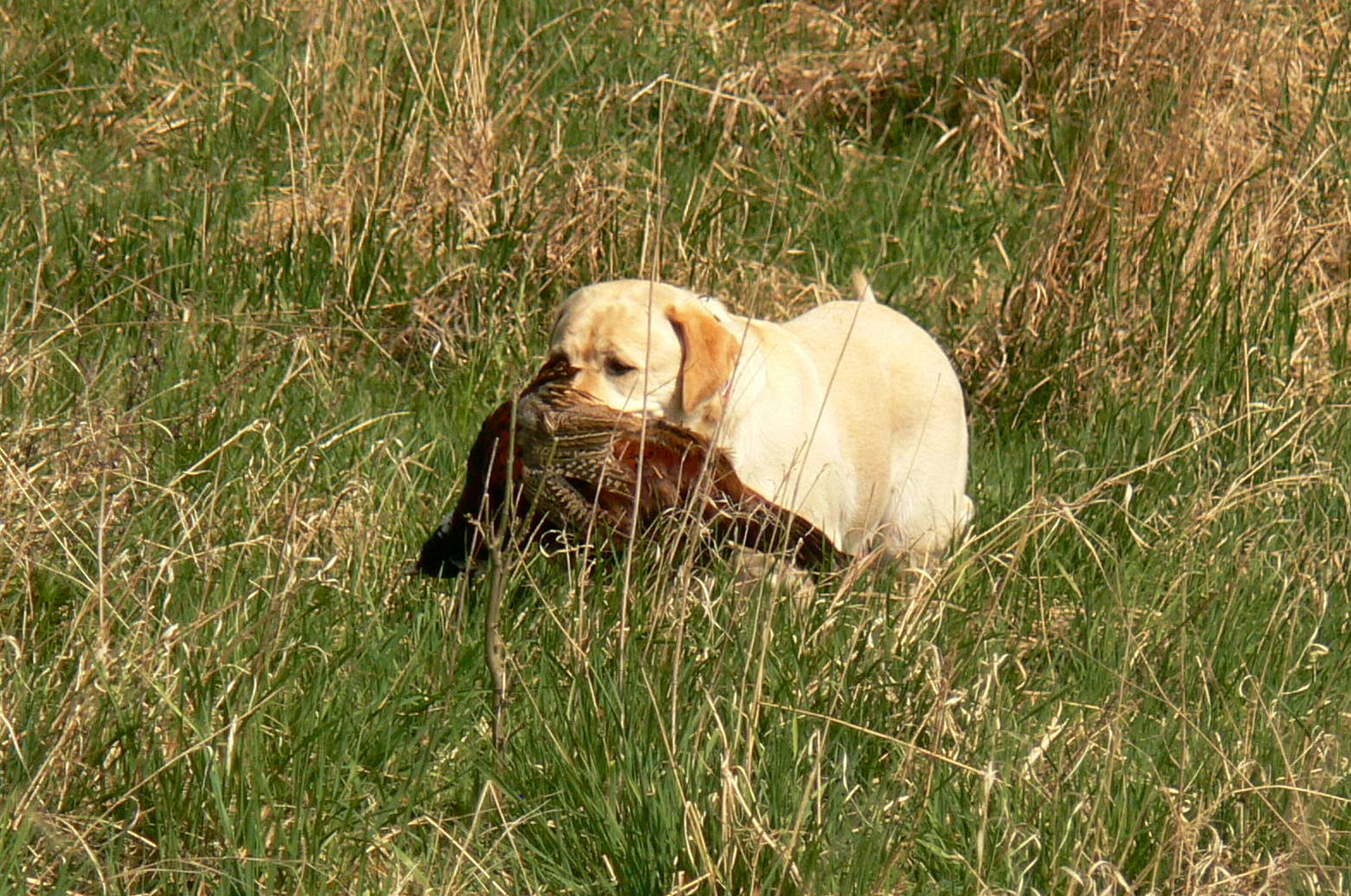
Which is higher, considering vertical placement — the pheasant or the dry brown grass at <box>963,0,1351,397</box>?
the pheasant

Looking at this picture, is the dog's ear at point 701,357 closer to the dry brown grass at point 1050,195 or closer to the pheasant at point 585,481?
the pheasant at point 585,481

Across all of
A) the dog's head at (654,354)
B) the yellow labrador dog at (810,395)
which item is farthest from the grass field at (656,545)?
the dog's head at (654,354)

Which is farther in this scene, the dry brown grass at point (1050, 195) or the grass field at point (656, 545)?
the dry brown grass at point (1050, 195)

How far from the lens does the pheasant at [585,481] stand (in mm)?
3453

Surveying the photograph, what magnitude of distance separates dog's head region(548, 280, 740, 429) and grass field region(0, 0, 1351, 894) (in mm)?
419

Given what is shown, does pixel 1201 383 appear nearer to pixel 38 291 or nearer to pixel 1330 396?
pixel 1330 396

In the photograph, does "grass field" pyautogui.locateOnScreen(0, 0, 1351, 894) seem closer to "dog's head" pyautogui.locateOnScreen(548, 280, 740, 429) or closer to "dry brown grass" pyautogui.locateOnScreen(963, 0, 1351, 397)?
"dry brown grass" pyautogui.locateOnScreen(963, 0, 1351, 397)

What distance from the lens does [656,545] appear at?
137 inches

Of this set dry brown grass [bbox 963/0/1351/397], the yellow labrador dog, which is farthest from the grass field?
the yellow labrador dog

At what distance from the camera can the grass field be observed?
273 centimetres

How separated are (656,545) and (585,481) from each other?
7.4 inches

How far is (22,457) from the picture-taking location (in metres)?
3.46

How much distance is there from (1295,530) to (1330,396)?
1.06m

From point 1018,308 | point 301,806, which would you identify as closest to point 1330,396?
point 1018,308
